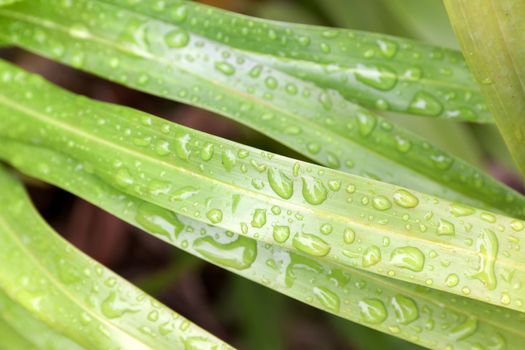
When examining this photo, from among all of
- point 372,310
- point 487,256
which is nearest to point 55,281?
point 372,310

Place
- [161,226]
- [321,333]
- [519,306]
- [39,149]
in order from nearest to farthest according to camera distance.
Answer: [519,306] → [161,226] → [39,149] → [321,333]

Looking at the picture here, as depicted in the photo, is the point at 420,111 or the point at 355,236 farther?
the point at 420,111

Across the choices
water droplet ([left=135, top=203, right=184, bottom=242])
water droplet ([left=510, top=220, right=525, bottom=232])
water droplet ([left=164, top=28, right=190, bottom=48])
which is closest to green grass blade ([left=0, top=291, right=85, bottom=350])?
water droplet ([left=135, top=203, right=184, bottom=242])

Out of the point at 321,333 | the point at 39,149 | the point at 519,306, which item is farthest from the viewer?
the point at 321,333

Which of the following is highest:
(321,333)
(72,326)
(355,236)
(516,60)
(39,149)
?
(516,60)

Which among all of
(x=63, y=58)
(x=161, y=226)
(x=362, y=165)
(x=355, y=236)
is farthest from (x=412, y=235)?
(x=63, y=58)

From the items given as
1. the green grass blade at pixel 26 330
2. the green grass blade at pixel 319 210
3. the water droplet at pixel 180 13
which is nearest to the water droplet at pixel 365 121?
the green grass blade at pixel 319 210

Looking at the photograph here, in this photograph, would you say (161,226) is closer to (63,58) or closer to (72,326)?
(72,326)

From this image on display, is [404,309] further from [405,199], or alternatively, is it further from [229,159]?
[229,159]
